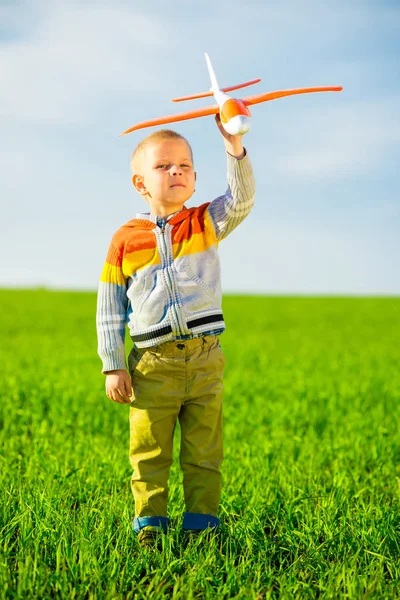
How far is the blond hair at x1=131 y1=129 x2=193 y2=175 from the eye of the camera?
12.1 ft

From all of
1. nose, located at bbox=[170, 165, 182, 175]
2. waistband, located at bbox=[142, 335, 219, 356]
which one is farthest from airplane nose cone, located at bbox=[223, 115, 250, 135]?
waistband, located at bbox=[142, 335, 219, 356]

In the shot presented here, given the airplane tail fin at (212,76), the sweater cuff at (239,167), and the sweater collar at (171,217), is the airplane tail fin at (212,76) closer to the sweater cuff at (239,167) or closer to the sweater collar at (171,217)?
the sweater cuff at (239,167)

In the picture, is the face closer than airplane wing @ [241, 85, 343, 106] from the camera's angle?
No

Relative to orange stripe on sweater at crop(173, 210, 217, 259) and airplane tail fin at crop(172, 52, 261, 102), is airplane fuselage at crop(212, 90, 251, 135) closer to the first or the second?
airplane tail fin at crop(172, 52, 261, 102)

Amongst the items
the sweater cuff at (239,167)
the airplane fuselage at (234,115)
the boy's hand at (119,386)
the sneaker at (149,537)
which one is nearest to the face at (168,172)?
the sweater cuff at (239,167)

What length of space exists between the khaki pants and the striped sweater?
11 cm

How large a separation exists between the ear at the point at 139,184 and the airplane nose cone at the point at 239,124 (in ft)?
2.38

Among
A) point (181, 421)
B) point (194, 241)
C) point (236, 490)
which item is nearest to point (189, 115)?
point (194, 241)

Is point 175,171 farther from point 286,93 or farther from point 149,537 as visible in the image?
point 149,537

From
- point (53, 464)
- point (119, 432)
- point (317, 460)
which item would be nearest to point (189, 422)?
point (53, 464)

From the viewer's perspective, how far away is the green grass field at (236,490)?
3.28 m

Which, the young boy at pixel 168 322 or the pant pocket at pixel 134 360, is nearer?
the young boy at pixel 168 322

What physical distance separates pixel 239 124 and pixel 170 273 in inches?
33.8

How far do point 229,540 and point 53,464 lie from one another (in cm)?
201
